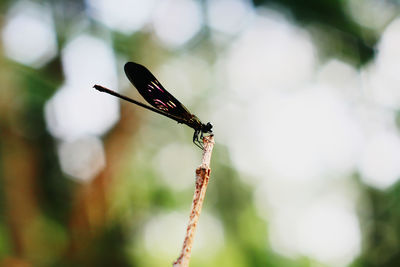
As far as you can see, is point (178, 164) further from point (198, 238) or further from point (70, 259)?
point (70, 259)

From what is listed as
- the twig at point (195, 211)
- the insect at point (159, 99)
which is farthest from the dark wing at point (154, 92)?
the twig at point (195, 211)

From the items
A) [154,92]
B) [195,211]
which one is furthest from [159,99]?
[195,211]

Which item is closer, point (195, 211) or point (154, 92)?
point (195, 211)

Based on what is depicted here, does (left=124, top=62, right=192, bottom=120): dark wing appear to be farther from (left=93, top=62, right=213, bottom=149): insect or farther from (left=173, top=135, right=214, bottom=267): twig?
(left=173, top=135, right=214, bottom=267): twig

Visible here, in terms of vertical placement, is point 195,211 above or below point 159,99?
below

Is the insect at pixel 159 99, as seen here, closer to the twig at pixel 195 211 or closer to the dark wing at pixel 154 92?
the dark wing at pixel 154 92

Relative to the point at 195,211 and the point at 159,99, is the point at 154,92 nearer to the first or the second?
the point at 159,99

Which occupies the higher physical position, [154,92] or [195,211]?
[154,92]

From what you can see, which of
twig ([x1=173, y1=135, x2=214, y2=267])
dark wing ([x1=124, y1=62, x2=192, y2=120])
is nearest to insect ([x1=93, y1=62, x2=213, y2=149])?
dark wing ([x1=124, y1=62, x2=192, y2=120])
